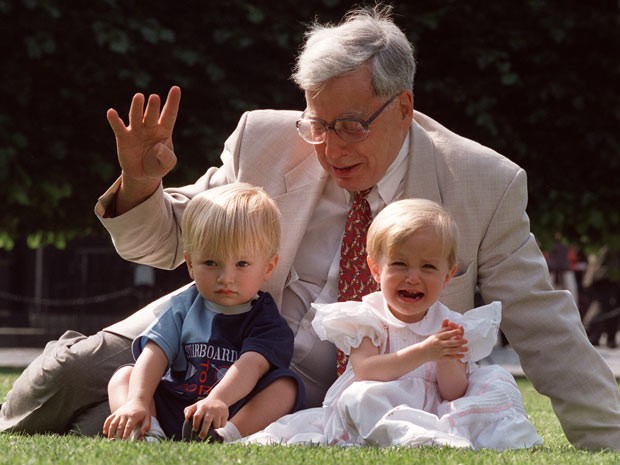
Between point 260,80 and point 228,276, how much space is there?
7108 mm

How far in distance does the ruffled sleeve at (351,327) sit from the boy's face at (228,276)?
31 centimetres

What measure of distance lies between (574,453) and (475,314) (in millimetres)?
555

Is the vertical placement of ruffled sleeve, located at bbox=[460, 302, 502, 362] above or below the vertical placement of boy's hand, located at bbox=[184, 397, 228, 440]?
above

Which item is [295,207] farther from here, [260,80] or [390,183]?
[260,80]

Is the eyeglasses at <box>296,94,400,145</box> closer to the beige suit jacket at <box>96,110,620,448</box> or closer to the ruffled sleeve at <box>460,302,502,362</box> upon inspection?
the beige suit jacket at <box>96,110,620,448</box>

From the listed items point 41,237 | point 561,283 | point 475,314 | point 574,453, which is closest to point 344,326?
point 475,314

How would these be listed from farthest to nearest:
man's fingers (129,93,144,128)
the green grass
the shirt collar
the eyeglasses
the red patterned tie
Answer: the shirt collar, the red patterned tie, the eyeglasses, man's fingers (129,93,144,128), the green grass

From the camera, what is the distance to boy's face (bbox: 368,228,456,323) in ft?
13.2

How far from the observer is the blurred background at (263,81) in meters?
10.7

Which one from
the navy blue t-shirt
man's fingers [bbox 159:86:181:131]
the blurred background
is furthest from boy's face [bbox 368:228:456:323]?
the blurred background

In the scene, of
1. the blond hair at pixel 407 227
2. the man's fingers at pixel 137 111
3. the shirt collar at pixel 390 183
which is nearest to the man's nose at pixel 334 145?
the shirt collar at pixel 390 183

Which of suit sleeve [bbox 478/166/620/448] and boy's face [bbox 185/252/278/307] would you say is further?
suit sleeve [bbox 478/166/620/448]

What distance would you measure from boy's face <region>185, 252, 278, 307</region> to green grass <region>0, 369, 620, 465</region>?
2.35 ft

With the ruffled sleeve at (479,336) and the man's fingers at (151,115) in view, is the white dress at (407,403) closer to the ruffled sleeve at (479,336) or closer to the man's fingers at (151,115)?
the ruffled sleeve at (479,336)
